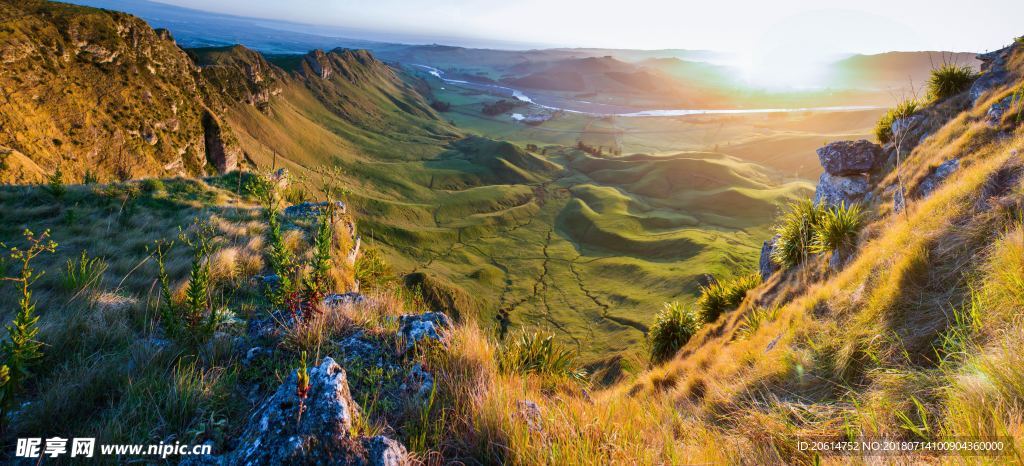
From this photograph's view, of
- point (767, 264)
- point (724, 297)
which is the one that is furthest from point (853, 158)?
point (724, 297)

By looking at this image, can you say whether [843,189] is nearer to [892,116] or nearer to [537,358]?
[892,116]

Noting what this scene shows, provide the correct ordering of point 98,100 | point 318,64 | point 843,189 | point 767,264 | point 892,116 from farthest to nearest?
A: point 318,64 < point 98,100 < point 767,264 < point 892,116 < point 843,189

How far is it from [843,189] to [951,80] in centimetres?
516

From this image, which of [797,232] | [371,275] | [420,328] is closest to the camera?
[420,328]

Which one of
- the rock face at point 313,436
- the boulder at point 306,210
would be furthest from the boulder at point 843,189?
the boulder at point 306,210

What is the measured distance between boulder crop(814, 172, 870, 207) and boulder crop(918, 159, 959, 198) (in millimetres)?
2862

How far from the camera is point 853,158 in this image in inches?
529

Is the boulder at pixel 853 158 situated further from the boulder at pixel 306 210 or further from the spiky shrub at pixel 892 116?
the boulder at pixel 306 210

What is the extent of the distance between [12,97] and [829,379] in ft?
203

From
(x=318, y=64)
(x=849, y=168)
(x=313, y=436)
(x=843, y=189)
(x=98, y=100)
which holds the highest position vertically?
(x=318, y=64)

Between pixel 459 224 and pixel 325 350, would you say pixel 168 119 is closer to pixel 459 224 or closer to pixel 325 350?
pixel 459 224

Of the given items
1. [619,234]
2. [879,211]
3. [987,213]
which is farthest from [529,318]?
[987,213]

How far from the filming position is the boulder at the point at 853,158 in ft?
43.8

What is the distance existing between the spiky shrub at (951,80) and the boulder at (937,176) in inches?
260
